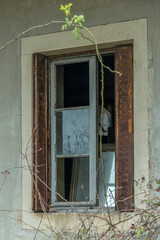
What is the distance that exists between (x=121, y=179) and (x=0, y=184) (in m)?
1.31

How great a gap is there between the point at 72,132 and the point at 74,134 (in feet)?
0.11

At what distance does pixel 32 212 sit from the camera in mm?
5219

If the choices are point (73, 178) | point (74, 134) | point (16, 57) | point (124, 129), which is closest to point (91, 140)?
point (74, 134)

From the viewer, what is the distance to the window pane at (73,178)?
215 inches

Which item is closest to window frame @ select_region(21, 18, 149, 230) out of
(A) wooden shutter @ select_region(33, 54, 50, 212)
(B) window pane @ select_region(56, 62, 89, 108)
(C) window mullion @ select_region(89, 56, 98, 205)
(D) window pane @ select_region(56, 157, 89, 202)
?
(A) wooden shutter @ select_region(33, 54, 50, 212)

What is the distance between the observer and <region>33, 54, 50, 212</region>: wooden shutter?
17.3 ft

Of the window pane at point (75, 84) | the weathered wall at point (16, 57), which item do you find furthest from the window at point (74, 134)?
the window pane at point (75, 84)

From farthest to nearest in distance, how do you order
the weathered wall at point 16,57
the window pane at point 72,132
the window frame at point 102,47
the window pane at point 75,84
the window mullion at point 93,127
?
the window pane at point 75,84
the window pane at point 72,132
the window mullion at point 93,127
the weathered wall at point 16,57
the window frame at point 102,47

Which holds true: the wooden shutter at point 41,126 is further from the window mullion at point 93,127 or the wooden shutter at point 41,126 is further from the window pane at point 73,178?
the window mullion at point 93,127

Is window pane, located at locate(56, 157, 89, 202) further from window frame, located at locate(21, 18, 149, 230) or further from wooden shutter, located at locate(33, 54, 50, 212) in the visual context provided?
window frame, located at locate(21, 18, 149, 230)

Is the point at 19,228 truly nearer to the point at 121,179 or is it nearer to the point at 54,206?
the point at 54,206

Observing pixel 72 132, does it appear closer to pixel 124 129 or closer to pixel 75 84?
pixel 124 129

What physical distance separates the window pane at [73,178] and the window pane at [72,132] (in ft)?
0.49

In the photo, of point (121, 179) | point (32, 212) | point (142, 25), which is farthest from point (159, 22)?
point (32, 212)
